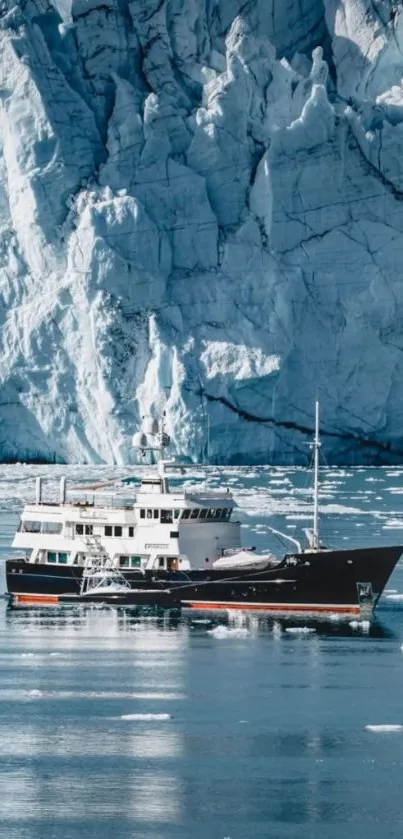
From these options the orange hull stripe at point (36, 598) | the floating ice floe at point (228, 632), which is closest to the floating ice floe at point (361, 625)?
the floating ice floe at point (228, 632)

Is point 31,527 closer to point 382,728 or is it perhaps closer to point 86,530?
point 86,530

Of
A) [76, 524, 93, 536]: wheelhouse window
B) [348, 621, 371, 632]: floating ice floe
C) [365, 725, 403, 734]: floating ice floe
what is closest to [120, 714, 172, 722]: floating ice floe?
[365, 725, 403, 734]: floating ice floe

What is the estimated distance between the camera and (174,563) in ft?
72.3

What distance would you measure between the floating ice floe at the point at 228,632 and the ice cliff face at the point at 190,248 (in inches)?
1031

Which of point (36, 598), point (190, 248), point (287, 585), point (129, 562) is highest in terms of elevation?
point (190, 248)

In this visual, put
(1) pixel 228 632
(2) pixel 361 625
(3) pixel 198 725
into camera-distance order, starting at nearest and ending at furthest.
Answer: (3) pixel 198 725 < (1) pixel 228 632 < (2) pixel 361 625

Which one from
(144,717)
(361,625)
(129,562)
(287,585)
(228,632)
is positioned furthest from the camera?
(129,562)

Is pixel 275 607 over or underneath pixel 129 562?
underneath

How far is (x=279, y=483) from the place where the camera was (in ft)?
150

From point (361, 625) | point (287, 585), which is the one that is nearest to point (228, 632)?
point (361, 625)

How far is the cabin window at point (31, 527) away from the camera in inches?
912

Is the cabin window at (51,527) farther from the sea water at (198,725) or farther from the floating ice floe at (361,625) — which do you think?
the floating ice floe at (361,625)

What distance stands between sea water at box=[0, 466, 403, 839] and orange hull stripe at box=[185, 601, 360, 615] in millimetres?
432

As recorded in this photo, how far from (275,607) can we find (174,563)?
1.57 meters
